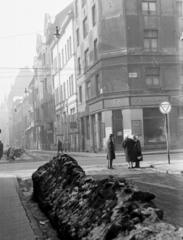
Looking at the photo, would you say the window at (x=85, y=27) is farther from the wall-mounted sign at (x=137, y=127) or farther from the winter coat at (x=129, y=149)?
the winter coat at (x=129, y=149)

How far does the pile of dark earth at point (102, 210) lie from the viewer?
2633 millimetres

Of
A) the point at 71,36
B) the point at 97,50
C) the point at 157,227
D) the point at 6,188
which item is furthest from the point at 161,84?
the point at 157,227

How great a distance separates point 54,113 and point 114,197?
22449mm

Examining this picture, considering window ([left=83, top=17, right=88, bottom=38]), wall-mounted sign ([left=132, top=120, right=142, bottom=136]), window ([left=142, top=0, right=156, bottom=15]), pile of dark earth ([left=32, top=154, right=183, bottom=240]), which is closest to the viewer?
pile of dark earth ([left=32, top=154, right=183, bottom=240])

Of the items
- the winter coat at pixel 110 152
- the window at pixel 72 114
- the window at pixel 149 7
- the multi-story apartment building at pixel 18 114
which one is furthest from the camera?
the multi-story apartment building at pixel 18 114

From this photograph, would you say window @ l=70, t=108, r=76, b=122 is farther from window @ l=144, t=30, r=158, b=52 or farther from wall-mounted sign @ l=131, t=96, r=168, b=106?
window @ l=144, t=30, r=158, b=52

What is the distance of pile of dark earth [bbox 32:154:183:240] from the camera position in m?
2.63

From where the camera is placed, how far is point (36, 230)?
16.2 feet

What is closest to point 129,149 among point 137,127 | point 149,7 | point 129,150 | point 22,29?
point 129,150

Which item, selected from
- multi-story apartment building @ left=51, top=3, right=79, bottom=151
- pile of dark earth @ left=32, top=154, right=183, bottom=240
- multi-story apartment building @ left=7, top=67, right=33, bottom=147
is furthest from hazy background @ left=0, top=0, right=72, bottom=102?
multi-story apartment building @ left=7, top=67, right=33, bottom=147

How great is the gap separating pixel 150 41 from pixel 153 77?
9.57ft

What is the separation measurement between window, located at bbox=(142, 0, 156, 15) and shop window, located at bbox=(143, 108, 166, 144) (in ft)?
25.7

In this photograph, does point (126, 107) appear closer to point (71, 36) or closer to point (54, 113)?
point (54, 113)

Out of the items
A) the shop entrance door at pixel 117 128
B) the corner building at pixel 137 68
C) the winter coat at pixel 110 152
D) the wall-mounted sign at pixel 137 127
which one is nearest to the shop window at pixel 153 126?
the corner building at pixel 137 68
